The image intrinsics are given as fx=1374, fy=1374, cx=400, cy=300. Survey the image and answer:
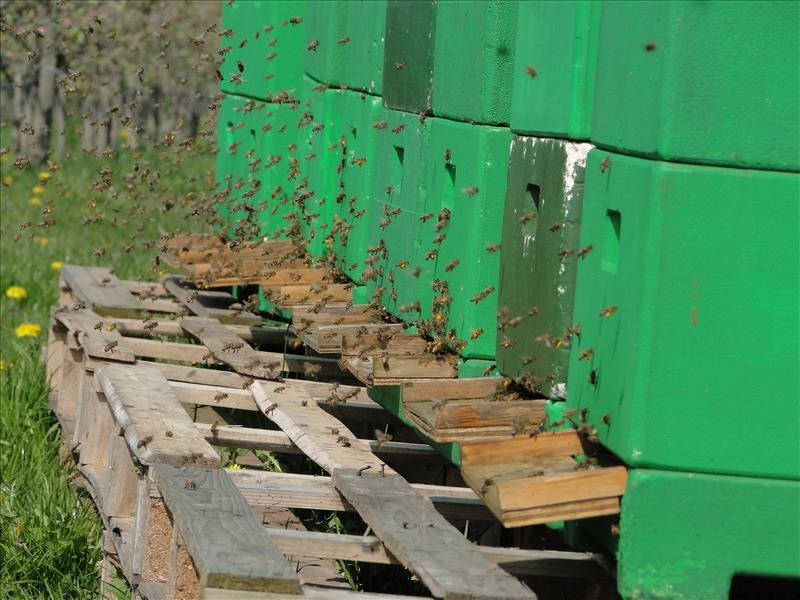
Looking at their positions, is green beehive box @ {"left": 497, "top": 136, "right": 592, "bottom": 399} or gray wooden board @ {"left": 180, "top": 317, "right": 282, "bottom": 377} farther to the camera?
gray wooden board @ {"left": 180, "top": 317, "right": 282, "bottom": 377}

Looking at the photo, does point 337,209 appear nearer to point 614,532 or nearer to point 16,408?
point 16,408

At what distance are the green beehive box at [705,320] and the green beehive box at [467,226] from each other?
31.2 inches

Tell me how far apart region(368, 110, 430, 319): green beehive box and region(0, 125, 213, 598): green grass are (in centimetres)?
107

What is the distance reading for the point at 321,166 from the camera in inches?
209

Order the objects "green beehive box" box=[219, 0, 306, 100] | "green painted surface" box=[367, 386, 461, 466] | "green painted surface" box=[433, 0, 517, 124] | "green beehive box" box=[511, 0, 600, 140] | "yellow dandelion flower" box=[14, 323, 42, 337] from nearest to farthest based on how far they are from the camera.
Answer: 1. "green beehive box" box=[511, 0, 600, 140]
2. "green painted surface" box=[433, 0, 517, 124]
3. "green painted surface" box=[367, 386, 461, 466]
4. "green beehive box" box=[219, 0, 306, 100]
5. "yellow dandelion flower" box=[14, 323, 42, 337]

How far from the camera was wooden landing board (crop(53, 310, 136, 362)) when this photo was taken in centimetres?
514

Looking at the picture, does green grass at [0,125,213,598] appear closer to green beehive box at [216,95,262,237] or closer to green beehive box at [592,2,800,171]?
green beehive box at [216,95,262,237]

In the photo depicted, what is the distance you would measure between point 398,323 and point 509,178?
1106mm

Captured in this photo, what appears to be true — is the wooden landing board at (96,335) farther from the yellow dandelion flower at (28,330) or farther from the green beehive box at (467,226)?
the green beehive box at (467,226)

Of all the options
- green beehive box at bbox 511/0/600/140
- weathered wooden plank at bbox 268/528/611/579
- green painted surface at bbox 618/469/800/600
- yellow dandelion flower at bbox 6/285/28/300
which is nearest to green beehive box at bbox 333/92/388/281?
green beehive box at bbox 511/0/600/140

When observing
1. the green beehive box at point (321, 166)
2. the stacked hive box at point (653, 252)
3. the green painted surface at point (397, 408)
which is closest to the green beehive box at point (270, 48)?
the green beehive box at point (321, 166)

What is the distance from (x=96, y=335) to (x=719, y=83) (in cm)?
336

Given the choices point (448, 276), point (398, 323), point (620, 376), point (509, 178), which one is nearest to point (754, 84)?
point (620, 376)

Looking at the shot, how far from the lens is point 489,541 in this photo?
4.24 m
